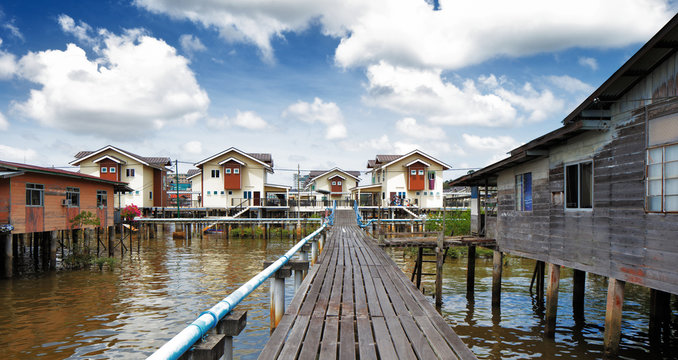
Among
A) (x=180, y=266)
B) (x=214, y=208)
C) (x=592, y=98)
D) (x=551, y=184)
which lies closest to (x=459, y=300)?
(x=551, y=184)

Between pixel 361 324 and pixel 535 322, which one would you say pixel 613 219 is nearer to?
pixel 535 322

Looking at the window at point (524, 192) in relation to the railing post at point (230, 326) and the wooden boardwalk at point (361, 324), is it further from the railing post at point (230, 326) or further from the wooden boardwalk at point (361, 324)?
the railing post at point (230, 326)

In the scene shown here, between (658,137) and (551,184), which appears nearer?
(658,137)

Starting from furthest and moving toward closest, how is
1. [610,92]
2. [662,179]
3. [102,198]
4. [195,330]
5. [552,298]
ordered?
[102,198]
[552,298]
[610,92]
[662,179]
[195,330]

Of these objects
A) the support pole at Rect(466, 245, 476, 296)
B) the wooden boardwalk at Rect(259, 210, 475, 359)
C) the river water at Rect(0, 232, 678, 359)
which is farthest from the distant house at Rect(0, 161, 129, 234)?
the support pole at Rect(466, 245, 476, 296)

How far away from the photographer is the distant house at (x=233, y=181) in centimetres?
4997

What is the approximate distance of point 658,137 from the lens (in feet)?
29.9

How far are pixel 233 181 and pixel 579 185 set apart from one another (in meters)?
42.2

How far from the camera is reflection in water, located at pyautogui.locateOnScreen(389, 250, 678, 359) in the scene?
12215 mm

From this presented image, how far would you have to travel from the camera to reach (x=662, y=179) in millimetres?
8945

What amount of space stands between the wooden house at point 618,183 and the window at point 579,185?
0.03m

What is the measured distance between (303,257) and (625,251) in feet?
23.8

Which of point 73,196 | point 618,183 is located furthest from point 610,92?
point 73,196

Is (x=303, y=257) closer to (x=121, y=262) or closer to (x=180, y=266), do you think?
(x=180, y=266)
